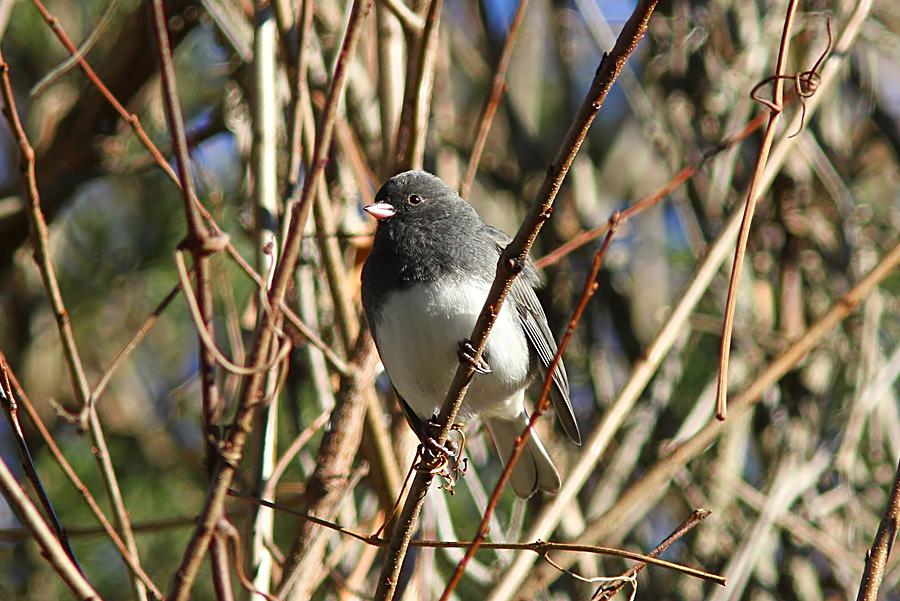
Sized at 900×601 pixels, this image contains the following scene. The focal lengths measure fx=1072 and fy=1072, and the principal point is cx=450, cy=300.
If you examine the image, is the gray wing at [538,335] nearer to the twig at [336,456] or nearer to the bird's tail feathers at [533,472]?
the bird's tail feathers at [533,472]

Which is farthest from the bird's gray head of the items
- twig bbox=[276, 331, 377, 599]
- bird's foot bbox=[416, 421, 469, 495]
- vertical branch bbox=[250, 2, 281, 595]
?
bird's foot bbox=[416, 421, 469, 495]

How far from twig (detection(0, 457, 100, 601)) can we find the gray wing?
149cm

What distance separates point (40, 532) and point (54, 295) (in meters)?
0.48

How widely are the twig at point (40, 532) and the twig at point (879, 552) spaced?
1093 millimetres

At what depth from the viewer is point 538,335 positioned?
2867mm

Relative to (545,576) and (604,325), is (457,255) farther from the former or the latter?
(604,325)

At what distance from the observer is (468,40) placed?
14.8 ft

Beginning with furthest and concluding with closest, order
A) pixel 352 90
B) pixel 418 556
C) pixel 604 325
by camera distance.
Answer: pixel 604 325, pixel 352 90, pixel 418 556

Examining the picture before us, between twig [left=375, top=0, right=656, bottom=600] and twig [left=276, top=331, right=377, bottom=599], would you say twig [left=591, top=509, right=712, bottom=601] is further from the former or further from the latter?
twig [left=276, top=331, right=377, bottom=599]

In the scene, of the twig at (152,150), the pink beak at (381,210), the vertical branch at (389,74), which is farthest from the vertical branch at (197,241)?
the vertical branch at (389,74)

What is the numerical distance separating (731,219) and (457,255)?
66 centimetres

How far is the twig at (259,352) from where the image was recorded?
1.54 metres

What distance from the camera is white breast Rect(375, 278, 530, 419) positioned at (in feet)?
8.29

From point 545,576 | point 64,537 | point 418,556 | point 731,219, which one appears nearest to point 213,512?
point 64,537
